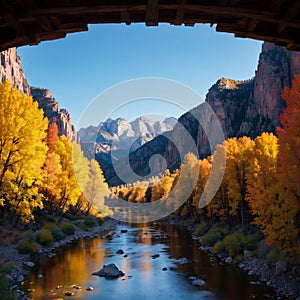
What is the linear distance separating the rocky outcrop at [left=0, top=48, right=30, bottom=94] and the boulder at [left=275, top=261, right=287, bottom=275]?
5001 inches

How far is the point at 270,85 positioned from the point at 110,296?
141059mm

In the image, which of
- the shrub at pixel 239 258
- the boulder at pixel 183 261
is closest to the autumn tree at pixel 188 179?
the boulder at pixel 183 261

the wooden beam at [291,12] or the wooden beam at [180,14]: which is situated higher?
the wooden beam at [180,14]

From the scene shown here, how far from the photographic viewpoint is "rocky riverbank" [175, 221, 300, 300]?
2123 centimetres

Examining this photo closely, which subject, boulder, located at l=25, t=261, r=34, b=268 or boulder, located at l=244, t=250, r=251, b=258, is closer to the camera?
boulder, located at l=25, t=261, r=34, b=268

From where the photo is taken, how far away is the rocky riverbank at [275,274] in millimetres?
21234

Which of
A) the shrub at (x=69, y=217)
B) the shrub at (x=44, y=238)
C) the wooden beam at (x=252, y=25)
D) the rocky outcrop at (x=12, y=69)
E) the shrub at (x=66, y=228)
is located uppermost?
the rocky outcrop at (x=12, y=69)

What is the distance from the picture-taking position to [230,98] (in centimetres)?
19600

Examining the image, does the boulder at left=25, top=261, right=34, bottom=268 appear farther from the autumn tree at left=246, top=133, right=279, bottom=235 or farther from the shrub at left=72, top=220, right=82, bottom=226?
the shrub at left=72, top=220, right=82, bottom=226

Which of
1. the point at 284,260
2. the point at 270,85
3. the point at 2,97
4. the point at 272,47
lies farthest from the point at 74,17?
the point at 272,47

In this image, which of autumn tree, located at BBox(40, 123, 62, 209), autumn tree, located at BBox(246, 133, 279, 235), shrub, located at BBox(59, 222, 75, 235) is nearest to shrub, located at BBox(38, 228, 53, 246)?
autumn tree, located at BBox(40, 123, 62, 209)

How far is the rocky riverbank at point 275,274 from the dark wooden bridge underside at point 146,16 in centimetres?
1695

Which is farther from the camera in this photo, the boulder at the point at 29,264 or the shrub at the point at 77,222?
the shrub at the point at 77,222

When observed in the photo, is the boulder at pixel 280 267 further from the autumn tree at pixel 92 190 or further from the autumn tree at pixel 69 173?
the autumn tree at pixel 92 190
